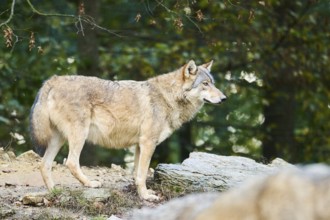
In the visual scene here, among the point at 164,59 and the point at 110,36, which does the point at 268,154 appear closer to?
the point at 164,59

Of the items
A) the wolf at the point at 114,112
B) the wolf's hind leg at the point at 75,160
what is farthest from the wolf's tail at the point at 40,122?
the wolf's hind leg at the point at 75,160

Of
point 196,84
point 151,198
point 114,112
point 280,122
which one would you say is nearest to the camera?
point 151,198

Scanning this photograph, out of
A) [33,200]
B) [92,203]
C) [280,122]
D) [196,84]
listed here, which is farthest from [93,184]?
[280,122]

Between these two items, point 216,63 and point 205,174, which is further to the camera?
point 216,63

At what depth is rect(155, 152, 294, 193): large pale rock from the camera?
9.01 metres

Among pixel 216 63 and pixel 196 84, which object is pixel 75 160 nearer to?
pixel 196 84

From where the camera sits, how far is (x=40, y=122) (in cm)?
898

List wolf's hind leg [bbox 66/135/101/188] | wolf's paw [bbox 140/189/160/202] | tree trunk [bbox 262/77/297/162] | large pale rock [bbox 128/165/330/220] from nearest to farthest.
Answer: large pale rock [bbox 128/165/330/220]
wolf's paw [bbox 140/189/160/202]
wolf's hind leg [bbox 66/135/101/188]
tree trunk [bbox 262/77/297/162]

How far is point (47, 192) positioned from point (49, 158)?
2.58 ft

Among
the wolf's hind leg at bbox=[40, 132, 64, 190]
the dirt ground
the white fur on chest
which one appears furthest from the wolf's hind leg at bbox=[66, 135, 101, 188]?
the white fur on chest

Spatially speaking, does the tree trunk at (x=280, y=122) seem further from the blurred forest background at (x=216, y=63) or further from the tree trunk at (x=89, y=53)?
the tree trunk at (x=89, y=53)

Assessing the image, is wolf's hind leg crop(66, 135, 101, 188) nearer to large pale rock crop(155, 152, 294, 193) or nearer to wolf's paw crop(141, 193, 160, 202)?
wolf's paw crop(141, 193, 160, 202)

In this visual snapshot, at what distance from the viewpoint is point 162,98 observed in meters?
9.73

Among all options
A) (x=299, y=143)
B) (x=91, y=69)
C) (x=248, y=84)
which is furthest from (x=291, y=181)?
(x=299, y=143)
